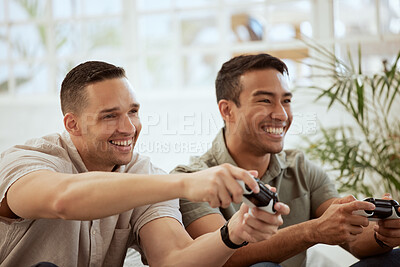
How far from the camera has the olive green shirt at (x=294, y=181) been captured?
215 cm

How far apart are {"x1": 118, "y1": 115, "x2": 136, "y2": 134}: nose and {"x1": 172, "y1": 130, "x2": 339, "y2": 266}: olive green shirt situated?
1.30 feet

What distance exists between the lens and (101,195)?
4.08 ft

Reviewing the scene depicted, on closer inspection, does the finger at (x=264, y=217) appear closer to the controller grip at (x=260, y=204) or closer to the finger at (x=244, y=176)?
the controller grip at (x=260, y=204)

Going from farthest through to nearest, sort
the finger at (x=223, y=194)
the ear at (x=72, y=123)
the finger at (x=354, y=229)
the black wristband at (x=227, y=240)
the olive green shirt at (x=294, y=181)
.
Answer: the olive green shirt at (x=294, y=181) < the ear at (x=72, y=123) < the finger at (x=354, y=229) < the black wristband at (x=227, y=240) < the finger at (x=223, y=194)

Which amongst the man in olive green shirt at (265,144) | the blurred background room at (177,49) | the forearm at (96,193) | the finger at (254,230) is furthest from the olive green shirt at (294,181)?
the blurred background room at (177,49)

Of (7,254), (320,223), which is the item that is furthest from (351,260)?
(7,254)

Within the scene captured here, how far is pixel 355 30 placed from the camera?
13.8 ft

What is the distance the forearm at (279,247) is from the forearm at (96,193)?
2.20 ft

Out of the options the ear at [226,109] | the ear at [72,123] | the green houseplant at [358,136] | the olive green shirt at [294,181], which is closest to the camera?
the ear at [72,123]

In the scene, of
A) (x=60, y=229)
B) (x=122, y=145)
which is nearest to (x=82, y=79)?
(x=122, y=145)

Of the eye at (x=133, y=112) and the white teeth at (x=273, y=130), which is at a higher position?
the eye at (x=133, y=112)

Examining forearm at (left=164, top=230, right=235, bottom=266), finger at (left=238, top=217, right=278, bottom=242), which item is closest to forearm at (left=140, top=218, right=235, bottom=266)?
forearm at (left=164, top=230, right=235, bottom=266)

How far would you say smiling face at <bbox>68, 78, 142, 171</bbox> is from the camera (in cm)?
172

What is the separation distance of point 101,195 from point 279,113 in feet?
3.74
